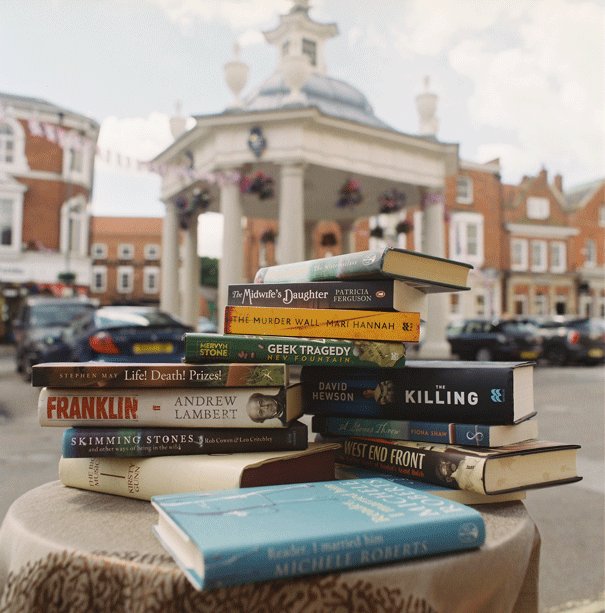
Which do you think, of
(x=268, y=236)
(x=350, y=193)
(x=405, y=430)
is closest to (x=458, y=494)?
(x=405, y=430)

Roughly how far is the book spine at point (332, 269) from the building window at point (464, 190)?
34536 mm

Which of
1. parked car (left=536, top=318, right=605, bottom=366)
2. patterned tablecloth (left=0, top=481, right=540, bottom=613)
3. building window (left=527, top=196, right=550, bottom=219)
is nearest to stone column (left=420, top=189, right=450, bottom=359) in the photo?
parked car (left=536, top=318, right=605, bottom=366)

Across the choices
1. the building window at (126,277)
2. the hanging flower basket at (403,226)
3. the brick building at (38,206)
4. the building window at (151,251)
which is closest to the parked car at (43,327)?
the hanging flower basket at (403,226)

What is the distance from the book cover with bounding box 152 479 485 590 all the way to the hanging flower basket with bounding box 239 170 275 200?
490 inches

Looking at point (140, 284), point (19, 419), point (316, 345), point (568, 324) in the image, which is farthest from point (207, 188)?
point (140, 284)

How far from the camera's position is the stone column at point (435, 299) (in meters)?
15.1

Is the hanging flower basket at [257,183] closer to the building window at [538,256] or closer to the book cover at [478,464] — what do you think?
the book cover at [478,464]

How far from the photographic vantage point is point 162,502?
110cm

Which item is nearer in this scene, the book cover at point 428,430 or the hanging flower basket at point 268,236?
the book cover at point 428,430

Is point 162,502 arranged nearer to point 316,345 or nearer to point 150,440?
point 150,440

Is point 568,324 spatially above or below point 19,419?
above

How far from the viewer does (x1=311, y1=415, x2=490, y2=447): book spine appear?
1.46m

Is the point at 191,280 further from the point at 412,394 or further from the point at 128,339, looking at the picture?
the point at 412,394

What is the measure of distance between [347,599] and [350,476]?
567 mm
